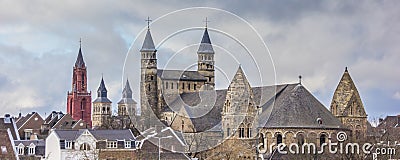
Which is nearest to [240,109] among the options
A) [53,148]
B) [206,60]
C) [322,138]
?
[322,138]

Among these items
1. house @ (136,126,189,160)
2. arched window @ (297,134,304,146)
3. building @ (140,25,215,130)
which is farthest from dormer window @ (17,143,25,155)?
building @ (140,25,215,130)

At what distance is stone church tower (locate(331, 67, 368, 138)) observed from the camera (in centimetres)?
10819

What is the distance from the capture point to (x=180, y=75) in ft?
469

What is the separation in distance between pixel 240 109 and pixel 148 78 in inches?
1469

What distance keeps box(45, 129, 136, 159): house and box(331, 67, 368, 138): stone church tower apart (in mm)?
27292

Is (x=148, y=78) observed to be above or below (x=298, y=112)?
above

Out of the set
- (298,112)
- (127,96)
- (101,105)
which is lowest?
(298,112)

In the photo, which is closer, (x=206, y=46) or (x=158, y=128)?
(x=158, y=128)

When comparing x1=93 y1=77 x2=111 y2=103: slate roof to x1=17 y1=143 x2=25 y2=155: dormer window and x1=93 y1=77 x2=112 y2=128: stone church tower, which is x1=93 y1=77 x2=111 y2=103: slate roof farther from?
x1=17 y1=143 x2=25 y2=155: dormer window

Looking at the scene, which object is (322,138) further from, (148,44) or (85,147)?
(148,44)

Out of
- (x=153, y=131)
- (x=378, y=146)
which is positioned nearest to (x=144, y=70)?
(x=153, y=131)

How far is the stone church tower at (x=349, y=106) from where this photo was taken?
108188mm

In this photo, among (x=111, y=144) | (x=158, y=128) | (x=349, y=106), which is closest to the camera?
(x=111, y=144)

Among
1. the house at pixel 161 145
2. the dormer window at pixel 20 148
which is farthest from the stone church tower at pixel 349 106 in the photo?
the dormer window at pixel 20 148
